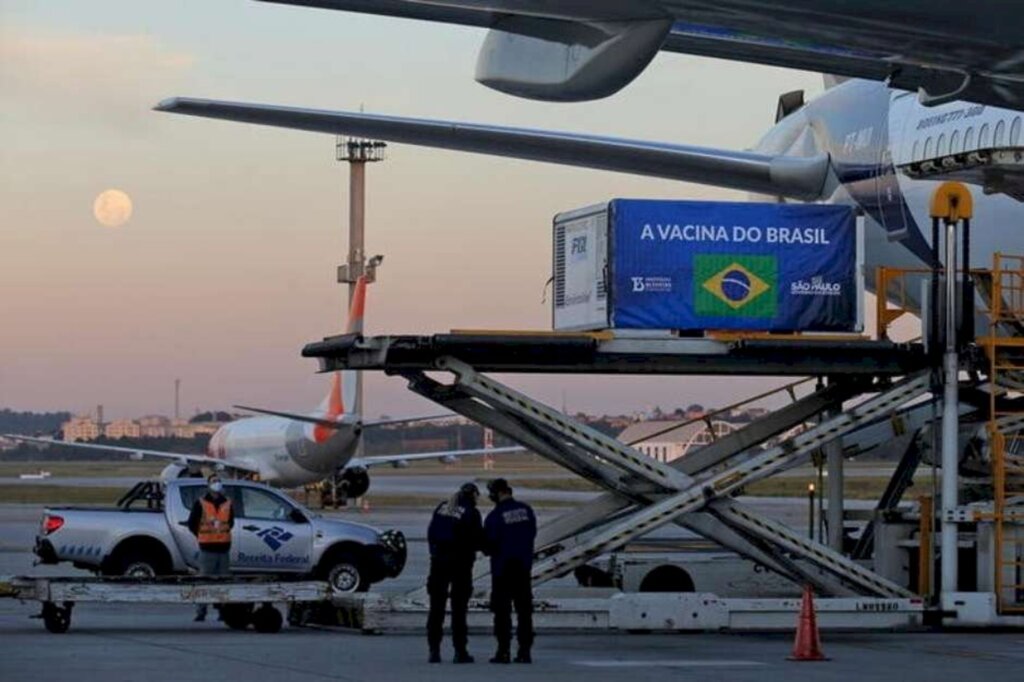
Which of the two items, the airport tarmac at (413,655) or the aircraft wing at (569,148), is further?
the aircraft wing at (569,148)

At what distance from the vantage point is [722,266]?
80.3 feet

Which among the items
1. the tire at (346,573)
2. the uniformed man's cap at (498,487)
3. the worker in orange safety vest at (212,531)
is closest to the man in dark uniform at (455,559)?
the uniformed man's cap at (498,487)

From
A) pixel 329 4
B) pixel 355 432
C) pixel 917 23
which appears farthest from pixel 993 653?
pixel 355 432

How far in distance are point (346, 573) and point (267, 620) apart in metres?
5.98

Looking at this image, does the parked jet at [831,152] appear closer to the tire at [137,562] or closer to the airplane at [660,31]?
the tire at [137,562]

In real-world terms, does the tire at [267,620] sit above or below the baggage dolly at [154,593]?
below

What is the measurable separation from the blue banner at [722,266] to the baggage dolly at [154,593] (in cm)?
450

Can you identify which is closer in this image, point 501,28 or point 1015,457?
point 501,28

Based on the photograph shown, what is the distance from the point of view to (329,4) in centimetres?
1002

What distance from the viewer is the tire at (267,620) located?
24.2 meters

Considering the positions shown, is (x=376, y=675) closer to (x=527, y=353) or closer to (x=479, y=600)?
(x=479, y=600)

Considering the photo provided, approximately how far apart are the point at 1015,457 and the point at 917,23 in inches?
591

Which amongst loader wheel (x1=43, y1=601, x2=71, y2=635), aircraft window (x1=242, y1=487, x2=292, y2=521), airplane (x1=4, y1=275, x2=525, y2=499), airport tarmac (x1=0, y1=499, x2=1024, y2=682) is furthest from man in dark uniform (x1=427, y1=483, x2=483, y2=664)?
airplane (x1=4, y1=275, x2=525, y2=499)

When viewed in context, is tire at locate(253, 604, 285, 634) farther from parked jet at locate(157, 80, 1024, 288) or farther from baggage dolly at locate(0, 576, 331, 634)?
parked jet at locate(157, 80, 1024, 288)
